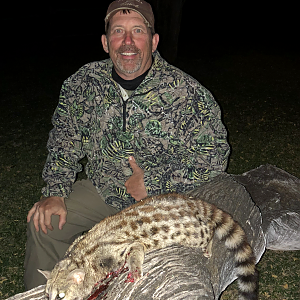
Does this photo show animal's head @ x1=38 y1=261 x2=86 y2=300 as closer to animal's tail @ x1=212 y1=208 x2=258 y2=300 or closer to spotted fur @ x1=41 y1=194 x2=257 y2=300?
spotted fur @ x1=41 y1=194 x2=257 y2=300

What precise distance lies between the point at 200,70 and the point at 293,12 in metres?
13.8

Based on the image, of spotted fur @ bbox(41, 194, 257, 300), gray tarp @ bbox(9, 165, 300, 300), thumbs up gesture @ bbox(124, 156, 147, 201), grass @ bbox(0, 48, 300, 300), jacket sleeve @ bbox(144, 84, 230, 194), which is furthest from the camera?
grass @ bbox(0, 48, 300, 300)

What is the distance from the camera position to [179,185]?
A: 302 cm

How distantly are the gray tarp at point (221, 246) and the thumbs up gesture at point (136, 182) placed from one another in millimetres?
470

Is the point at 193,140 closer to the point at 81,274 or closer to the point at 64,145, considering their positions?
the point at 64,145

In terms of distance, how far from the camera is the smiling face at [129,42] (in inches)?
121

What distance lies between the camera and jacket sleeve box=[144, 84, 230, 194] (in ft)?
9.77

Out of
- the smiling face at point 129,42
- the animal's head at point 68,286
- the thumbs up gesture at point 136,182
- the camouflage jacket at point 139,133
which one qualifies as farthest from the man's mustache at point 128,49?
the animal's head at point 68,286

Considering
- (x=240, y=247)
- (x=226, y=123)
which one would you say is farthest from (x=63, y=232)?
(x=226, y=123)

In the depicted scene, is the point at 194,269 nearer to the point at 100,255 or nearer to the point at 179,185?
the point at 100,255

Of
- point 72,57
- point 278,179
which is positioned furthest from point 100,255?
point 72,57

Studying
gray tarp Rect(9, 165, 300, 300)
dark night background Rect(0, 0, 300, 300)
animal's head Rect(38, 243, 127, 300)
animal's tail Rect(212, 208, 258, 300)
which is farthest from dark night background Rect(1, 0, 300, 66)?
animal's head Rect(38, 243, 127, 300)

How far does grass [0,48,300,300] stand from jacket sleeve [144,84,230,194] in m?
1.42

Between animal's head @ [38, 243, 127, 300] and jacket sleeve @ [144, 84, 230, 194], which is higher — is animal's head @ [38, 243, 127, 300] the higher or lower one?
the lower one
